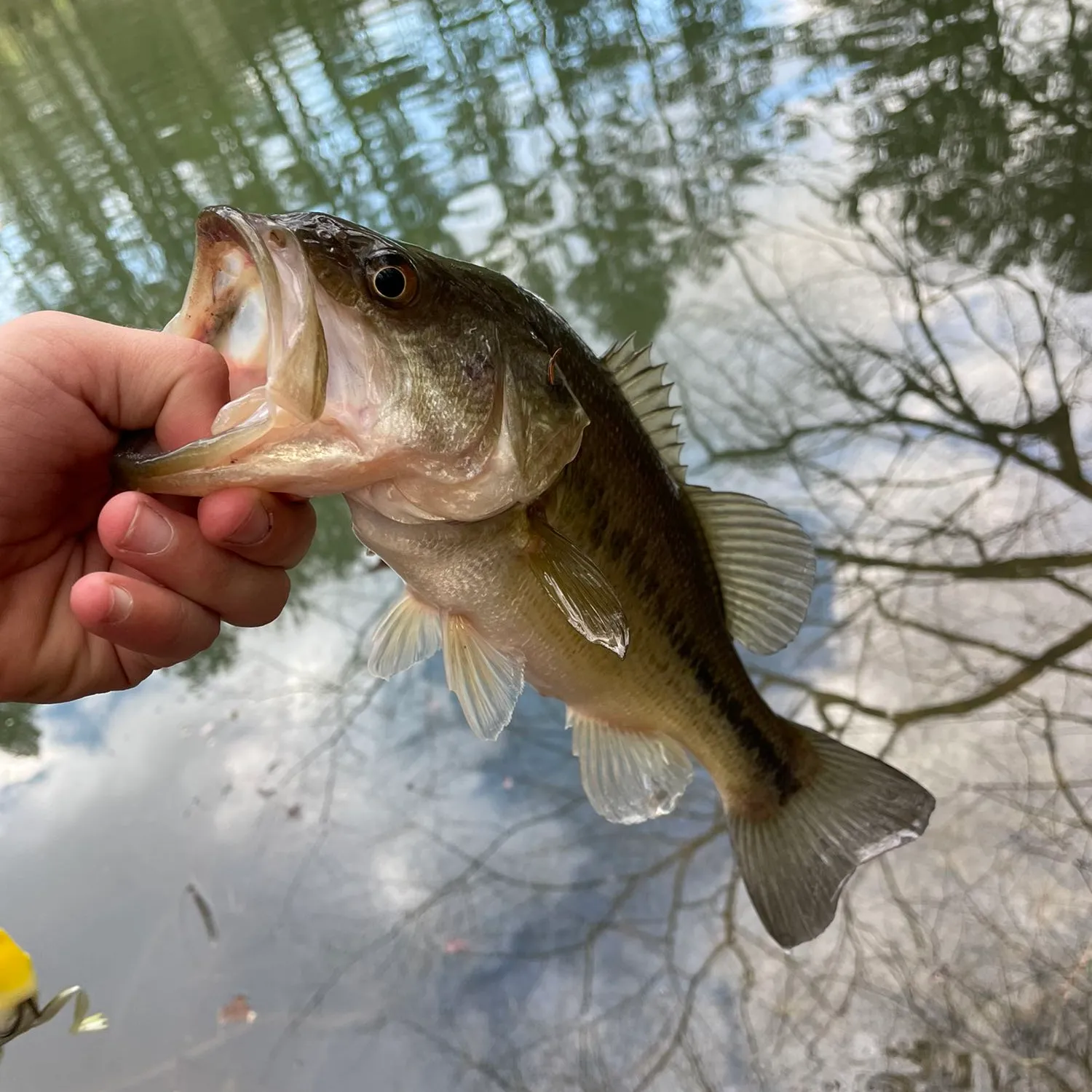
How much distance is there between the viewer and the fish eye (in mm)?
1104

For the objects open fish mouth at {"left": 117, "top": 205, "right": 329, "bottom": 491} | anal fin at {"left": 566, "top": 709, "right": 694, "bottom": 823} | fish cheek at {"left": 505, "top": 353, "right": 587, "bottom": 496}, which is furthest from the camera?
anal fin at {"left": 566, "top": 709, "right": 694, "bottom": 823}

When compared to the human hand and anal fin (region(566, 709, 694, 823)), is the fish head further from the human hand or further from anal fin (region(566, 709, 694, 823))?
anal fin (region(566, 709, 694, 823))

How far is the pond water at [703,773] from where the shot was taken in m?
2.44

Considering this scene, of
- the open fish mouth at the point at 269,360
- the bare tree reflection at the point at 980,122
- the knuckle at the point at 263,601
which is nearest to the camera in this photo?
the open fish mouth at the point at 269,360

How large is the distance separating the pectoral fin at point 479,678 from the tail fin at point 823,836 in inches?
27.9

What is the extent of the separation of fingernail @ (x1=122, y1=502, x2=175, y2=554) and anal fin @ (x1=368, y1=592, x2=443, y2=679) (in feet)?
1.61

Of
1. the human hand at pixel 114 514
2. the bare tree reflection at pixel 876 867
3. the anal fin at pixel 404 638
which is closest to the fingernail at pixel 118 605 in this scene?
the human hand at pixel 114 514

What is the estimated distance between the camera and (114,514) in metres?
1.12

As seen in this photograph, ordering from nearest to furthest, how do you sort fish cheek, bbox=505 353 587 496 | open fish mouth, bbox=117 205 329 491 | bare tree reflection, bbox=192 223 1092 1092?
1. open fish mouth, bbox=117 205 329 491
2. fish cheek, bbox=505 353 587 496
3. bare tree reflection, bbox=192 223 1092 1092

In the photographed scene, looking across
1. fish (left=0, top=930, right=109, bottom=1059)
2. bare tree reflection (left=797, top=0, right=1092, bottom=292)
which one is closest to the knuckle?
fish (left=0, top=930, right=109, bottom=1059)

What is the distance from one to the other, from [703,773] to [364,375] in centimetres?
217

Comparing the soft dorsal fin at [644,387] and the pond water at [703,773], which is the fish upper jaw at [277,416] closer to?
the soft dorsal fin at [644,387]

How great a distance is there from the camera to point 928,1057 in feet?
7.40

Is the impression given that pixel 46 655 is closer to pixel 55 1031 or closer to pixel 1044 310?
pixel 55 1031
